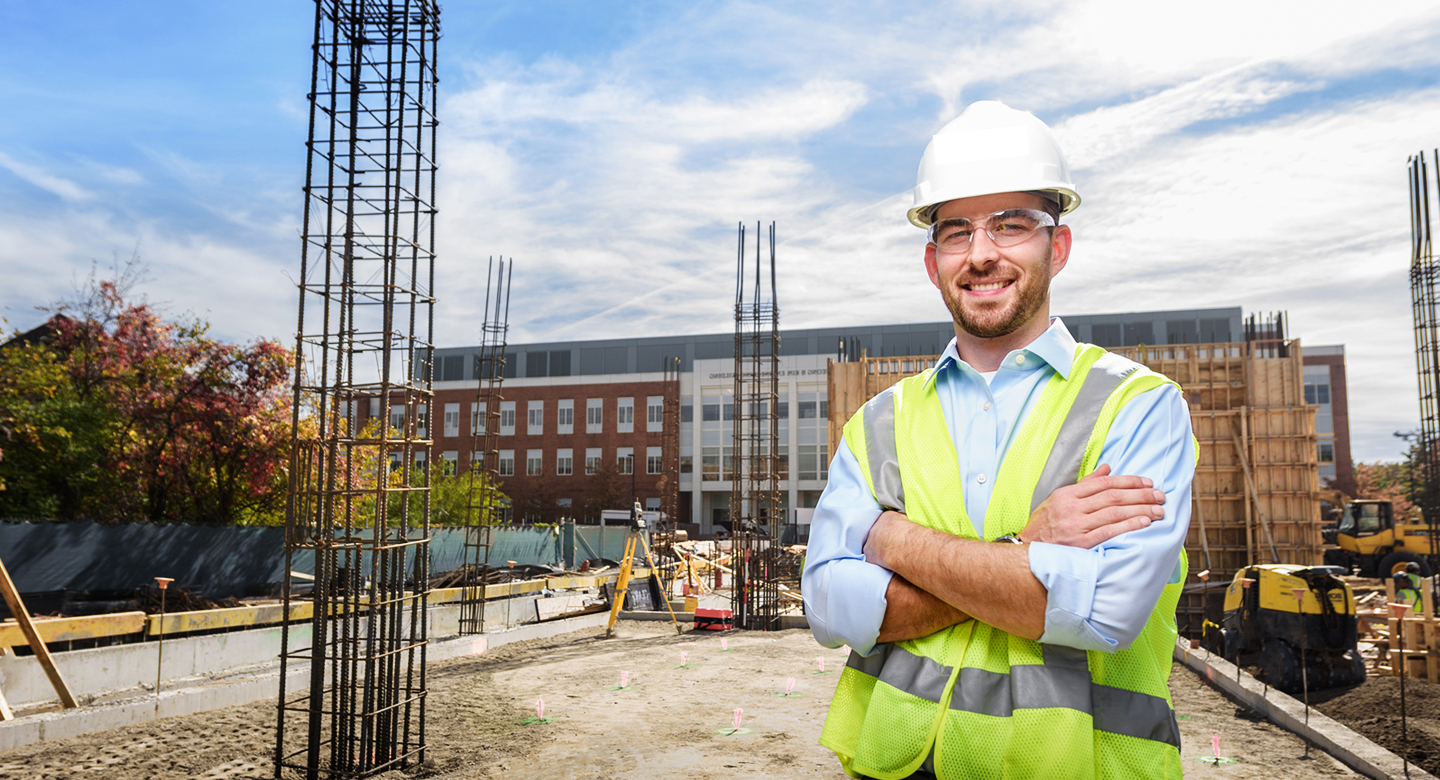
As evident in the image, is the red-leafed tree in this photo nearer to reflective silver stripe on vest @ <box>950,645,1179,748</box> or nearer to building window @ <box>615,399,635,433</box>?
reflective silver stripe on vest @ <box>950,645,1179,748</box>

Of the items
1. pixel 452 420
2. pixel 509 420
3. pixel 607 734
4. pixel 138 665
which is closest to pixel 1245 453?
pixel 607 734

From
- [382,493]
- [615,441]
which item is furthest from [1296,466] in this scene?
[615,441]

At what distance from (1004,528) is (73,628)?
13540 mm

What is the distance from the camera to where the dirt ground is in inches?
328

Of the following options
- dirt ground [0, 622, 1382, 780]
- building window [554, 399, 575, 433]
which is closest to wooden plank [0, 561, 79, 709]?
dirt ground [0, 622, 1382, 780]

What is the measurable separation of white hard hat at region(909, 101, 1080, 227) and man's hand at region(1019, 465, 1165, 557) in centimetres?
64

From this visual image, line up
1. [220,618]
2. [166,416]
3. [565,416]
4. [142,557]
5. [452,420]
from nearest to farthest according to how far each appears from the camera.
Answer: [220,618] → [142,557] → [166,416] → [565,416] → [452,420]

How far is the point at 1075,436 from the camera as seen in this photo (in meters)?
1.86

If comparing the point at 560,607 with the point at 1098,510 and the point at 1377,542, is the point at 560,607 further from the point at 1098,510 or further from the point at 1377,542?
the point at 1377,542

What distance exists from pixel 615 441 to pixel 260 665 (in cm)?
4555

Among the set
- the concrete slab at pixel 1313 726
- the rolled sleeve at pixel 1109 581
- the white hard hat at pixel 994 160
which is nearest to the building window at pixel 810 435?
the concrete slab at pixel 1313 726

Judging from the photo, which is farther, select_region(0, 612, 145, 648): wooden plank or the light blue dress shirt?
select_region(0, 612, 145, 648): wooden plank

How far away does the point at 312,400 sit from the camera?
68.8 ft

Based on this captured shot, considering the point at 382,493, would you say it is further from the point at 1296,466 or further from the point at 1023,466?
the point at 1296,466
